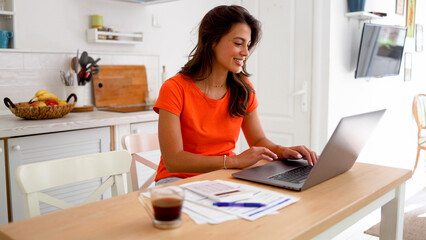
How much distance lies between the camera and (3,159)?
7.09ft

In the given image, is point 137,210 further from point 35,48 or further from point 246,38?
point 35,48

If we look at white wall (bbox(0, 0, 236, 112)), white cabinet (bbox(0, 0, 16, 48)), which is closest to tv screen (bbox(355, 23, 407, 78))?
white wall (bbox(0, 0, 236, 112))

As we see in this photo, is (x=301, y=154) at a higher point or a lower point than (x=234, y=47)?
lower

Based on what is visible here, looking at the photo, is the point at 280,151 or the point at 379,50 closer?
the point at 280,151

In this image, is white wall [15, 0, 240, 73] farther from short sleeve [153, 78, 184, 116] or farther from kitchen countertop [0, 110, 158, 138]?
short sleeve [153, 78, 184, 116]

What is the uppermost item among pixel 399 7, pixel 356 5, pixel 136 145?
pixel 399 7

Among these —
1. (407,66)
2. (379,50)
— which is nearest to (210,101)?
(379,50)

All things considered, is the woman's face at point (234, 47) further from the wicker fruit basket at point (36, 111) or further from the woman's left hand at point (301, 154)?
the wicker fruit basket at point (36, 111)

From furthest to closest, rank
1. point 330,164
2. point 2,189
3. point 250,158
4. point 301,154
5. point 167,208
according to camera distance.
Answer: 1. point 2,189
2. point 301,154
3. point 250,158
4. point 330,164
5. point 167,208

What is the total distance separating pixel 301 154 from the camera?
1.55 metres

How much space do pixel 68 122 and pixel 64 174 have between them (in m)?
1.11

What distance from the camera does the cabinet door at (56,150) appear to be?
2.21m

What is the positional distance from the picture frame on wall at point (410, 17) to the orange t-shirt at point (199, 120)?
3.37m

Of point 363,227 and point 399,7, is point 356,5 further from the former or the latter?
point 363,227
